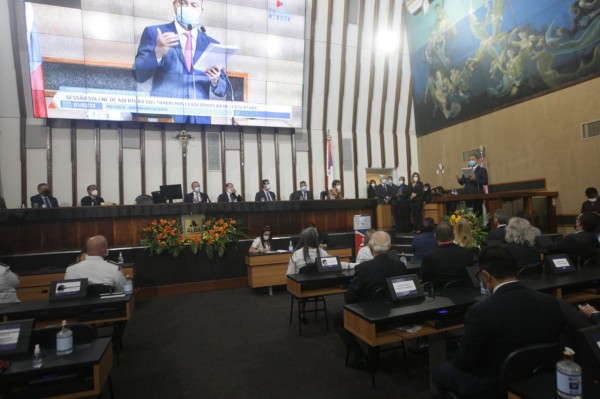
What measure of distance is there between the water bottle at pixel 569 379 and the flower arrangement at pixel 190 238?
5.37 metres

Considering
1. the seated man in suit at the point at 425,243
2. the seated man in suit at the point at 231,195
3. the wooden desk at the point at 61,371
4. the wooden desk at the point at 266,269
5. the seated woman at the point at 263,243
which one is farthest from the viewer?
the seated man in suit at the point at 231,195

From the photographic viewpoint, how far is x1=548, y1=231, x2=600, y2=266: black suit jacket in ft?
12.5

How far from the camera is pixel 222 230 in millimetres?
6262

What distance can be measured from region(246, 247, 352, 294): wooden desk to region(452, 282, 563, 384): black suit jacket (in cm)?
424

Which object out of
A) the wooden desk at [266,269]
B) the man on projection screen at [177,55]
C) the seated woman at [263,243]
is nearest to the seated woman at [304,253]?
the wooden desk at [266,269]

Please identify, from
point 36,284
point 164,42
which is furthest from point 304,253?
point 164,42

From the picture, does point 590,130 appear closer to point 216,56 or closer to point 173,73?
point 216,56

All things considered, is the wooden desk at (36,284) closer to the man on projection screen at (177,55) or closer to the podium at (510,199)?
the man on projection screen at (177,55)

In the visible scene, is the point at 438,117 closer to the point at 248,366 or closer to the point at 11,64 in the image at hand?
the point at 248,366

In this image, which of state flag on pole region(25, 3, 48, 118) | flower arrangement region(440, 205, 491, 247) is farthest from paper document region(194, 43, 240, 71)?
flower arrangement region(440, 205, 491, 247)

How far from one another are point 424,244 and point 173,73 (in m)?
7.44

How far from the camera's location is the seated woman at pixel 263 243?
6160 millimetres

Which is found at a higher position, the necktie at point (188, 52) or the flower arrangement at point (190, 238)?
the necktie at point (188, 52)

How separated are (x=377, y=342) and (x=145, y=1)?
9.30 meters
